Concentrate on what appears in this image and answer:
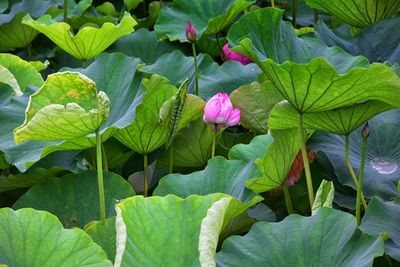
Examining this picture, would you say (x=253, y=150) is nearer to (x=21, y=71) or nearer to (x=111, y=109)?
(x=111, y=109)

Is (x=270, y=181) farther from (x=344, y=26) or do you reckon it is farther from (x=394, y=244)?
(x=344, y=26)

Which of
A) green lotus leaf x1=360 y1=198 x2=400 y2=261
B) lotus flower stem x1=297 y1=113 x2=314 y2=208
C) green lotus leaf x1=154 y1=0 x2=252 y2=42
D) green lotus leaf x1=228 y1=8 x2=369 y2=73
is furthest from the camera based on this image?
green lotus leaf x1=154 y1=0 x2=252 y2=42

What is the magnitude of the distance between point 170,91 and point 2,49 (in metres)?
0.89

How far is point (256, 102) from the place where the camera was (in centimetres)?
158

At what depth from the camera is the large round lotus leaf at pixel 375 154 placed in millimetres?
1397

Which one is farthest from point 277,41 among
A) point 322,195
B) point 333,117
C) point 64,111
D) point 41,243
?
point 41,243

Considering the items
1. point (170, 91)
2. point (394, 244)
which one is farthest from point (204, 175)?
point (394, 244)

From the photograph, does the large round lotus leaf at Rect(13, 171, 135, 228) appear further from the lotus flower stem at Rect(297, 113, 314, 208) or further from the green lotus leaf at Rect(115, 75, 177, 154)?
the lotus flower stem at Rect(297, 113, 314, 208)

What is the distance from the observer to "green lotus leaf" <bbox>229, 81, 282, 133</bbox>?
1576 millimetres

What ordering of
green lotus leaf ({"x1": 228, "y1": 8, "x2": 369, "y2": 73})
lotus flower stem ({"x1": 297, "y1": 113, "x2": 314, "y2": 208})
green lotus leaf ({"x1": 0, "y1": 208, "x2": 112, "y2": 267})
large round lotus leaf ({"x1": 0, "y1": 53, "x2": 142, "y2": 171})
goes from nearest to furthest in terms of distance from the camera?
1. green lotus leaf ({"x1": 0, "y1": 208, "x2": 112, "y2": 267})
2. lotus flower stem ({"x1": 297, "y1": 113, "x2": 314, "y2": 208})
3. large round lotus leaf ({"x1": 0, "y1": 53, "x2": 142, "y2": 171})
4. green lotus leaf ({"x1": 228, "y1": 8, "x2": 369, "y2": 73})

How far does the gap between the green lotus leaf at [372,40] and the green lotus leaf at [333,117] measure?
43 cm

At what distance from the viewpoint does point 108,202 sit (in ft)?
4.51

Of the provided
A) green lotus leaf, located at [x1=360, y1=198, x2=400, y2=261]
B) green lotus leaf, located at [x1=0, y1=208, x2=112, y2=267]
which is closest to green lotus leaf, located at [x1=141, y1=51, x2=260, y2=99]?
green lotus leaf, located at [x1=360, y1=198, x2=400, y2=261]

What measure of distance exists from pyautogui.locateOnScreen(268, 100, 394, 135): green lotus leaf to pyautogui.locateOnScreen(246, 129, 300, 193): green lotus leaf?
0.02 m
